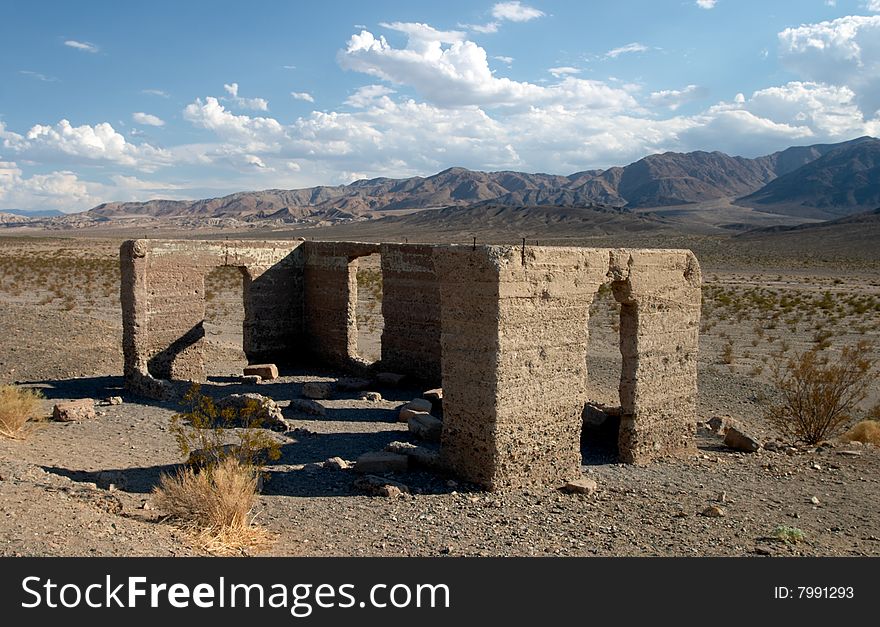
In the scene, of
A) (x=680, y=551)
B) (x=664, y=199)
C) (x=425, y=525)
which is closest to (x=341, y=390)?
(x=425, y=525)

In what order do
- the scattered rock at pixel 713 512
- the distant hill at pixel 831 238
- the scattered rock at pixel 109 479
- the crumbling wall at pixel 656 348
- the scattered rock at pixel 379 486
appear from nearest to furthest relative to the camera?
the scattered rock at pixel 713 512 → the scattered rock at pixel 109 479 → the scattered rock at pixel 379 486 → the crumbling wall at pixel 656 348 → the distant hill at pixel 831 238

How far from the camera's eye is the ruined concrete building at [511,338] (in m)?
8.84

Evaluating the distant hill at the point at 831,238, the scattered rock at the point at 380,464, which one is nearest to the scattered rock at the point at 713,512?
the scattered rock at the point at 380,464

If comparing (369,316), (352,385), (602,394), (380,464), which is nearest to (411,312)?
(352,385)

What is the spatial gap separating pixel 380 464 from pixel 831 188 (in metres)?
158

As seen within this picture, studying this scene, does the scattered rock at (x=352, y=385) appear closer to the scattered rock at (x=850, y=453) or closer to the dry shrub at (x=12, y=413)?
the dry shrub at (x=12, y=413)

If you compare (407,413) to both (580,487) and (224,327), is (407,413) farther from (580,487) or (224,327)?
(224,327)

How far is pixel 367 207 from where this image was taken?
6796 inches

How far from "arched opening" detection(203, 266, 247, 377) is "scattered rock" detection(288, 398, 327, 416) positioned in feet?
12.3

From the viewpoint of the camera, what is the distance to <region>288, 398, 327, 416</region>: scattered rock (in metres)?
13.0

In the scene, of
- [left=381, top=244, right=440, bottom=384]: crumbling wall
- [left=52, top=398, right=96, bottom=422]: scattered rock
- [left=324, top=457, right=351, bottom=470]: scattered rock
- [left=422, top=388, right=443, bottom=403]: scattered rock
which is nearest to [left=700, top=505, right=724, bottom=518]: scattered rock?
[left=324, top=457, right=351, bottom=470]: scattered rock

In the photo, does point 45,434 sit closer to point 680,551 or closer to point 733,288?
point 680,551

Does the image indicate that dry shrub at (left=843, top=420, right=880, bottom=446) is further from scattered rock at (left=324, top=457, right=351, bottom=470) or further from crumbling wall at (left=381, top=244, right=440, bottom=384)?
scattered rock at (left=324, top=457, right=351, bottom=470)

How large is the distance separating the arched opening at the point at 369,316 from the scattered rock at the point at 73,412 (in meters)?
6.21
